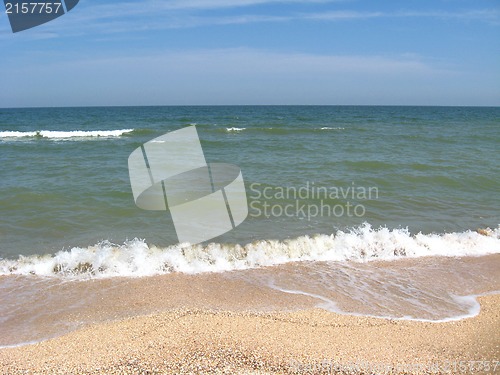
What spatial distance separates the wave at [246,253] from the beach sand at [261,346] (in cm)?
145

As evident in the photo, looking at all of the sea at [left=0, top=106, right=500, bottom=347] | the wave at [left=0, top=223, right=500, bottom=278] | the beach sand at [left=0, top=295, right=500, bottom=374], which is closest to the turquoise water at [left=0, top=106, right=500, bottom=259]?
the sea at [left=0, top=106, right=500, bottom=347]

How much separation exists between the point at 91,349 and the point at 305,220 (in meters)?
4.93

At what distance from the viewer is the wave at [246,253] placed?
5680 mm

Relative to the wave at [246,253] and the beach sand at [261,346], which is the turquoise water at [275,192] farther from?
the beach sand at [261,346]

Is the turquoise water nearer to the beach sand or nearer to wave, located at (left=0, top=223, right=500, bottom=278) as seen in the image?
wave, located at (left=0, top=223, right=500, bottom=278)

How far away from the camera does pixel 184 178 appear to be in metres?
11.0

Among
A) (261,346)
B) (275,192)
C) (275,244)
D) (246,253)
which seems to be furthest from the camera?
(275,192)

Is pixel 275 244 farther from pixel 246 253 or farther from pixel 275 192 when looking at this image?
pixel 275 192

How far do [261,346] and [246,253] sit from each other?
2.58 meters

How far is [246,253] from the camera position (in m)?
6.26

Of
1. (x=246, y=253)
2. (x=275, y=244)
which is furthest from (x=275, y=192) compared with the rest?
(x=246, y=253)

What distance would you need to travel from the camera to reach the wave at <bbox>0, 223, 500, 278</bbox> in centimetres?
568

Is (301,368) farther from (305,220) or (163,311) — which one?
(305,220)

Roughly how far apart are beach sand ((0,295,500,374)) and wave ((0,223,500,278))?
1.45 metres
